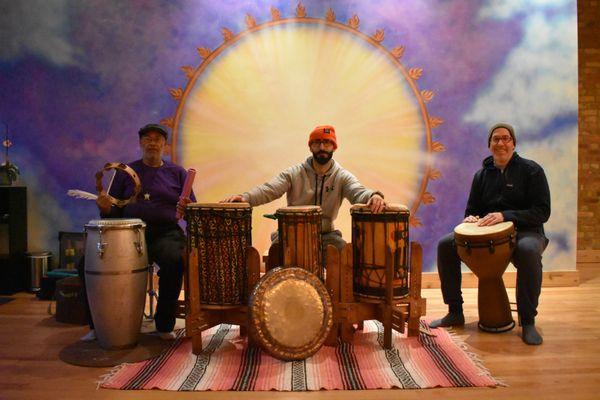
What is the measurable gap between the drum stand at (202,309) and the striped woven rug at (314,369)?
0.15 m

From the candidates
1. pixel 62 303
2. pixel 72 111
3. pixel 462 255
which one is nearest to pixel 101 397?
pixel 62 303

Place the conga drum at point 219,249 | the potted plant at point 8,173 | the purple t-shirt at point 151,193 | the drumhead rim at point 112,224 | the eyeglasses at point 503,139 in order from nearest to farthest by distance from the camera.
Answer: the drumhead rim at point 112,224, the conga drum at point 219,249, the purple t-shirt at point 151,193, the eyeglasses at point 503,139, the potted plant at point 8,173

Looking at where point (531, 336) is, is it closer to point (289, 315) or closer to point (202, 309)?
point (289, 315)

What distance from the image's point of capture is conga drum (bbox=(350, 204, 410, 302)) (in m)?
3.10

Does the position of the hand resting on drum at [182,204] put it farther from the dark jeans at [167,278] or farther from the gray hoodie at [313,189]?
the gray hoodie at [313,189]

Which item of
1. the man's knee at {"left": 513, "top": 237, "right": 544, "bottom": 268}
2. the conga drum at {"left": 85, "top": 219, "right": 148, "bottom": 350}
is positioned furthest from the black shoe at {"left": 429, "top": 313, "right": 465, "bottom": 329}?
the conga drum at {"left": 85, "top": 219, "right": 148, "bottom": 350}

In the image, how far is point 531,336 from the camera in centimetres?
319

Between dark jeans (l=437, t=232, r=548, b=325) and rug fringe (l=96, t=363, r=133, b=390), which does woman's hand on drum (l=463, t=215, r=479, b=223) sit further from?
rug fringe (l=96, t=363, r=133, b=390)

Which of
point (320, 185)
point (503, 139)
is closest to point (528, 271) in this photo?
point (503, 139)

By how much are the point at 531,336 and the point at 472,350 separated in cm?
43

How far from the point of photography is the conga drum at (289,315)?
9.09 feet

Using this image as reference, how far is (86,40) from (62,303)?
233 cm

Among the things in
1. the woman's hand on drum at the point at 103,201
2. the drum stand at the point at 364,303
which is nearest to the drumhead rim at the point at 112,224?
the woman's hand on drum at the point at 103,201

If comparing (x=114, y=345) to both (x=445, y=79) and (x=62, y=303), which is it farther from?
(x=445, y=79)
